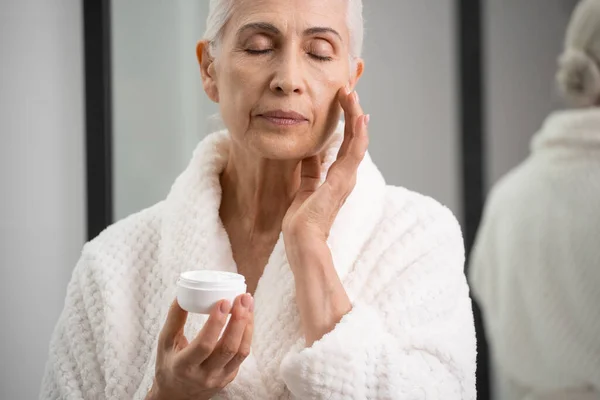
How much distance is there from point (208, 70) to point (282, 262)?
0.39 metres

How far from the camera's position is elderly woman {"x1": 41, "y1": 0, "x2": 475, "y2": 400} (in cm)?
84

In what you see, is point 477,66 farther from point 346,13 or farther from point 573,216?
point 346,13

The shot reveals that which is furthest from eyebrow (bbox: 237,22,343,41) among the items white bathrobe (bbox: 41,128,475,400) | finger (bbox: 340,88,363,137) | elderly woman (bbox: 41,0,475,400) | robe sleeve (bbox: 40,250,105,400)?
robe sleeve (bbox: 40,250,105,400)

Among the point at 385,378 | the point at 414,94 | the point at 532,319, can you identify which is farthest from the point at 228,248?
the point at 414,94

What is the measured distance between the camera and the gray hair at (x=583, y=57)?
1.17 metres

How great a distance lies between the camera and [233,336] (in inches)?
30.3

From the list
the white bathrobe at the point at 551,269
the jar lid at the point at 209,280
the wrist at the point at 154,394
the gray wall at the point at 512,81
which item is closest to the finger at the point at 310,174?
the jar lid at the point at 209,280

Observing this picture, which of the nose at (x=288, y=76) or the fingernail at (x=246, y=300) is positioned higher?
the nose at (x=288, y=76)

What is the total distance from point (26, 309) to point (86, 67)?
2.48 feet

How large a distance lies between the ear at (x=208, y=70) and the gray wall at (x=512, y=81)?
0.76 m

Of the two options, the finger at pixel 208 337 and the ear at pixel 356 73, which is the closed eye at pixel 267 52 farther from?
the finger at pixel 208 337

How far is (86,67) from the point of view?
1839 mm

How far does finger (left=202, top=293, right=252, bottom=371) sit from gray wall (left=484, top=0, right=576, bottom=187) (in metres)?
0.94

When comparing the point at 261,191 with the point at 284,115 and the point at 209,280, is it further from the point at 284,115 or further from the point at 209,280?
the point at 209,280
